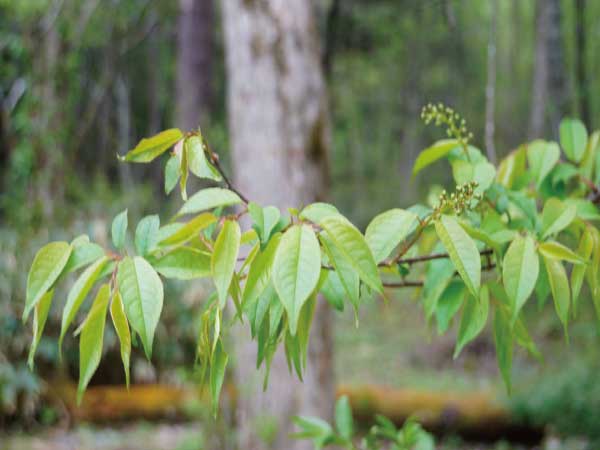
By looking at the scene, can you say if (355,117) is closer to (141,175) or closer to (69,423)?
(141,175)

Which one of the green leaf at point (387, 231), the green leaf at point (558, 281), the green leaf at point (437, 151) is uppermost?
the green leaf at point (437, 151)

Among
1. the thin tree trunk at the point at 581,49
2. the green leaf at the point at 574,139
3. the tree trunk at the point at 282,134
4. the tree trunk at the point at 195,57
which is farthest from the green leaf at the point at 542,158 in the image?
the tree trunk at the point at 195,57

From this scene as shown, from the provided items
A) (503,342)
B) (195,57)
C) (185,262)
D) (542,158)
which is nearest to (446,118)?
(542,158)

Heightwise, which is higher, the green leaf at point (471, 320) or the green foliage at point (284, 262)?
the green foliage at point (284, 262)

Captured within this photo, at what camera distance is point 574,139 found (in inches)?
36.9

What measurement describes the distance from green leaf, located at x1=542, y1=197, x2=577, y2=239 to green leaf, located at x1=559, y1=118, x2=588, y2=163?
0.25m

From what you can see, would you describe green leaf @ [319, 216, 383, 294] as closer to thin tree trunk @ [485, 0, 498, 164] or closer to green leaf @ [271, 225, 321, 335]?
green leaf @ [271, 225, 321, 335]

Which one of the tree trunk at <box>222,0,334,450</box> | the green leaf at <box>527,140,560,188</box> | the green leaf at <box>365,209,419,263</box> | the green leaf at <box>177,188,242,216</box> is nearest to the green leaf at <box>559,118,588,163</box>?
the green leaf at <box>527,140,560,188</box>

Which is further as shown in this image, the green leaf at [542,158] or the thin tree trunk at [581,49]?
the thin tree trunk at [581,49]

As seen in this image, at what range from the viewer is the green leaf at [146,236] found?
0.63m

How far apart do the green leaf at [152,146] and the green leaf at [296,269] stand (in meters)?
0.19

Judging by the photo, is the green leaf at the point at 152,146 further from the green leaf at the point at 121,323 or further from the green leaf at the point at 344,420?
the green leaf at the point at 344,420

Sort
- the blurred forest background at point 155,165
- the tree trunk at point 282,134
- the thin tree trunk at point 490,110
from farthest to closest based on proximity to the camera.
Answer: the blurred forest background at point 155,165 → the tree trunk at point 282,134 → the thin tree trunk at point 490,110

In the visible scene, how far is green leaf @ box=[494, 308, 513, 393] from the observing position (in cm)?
72
